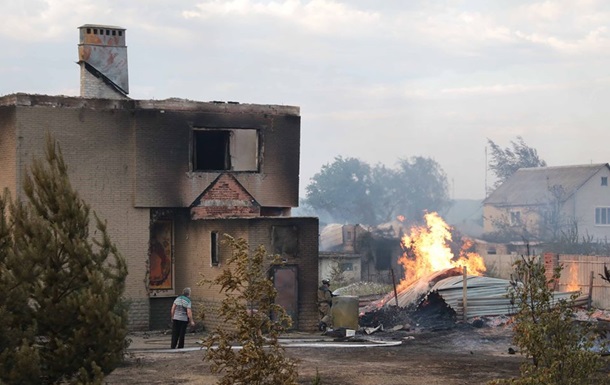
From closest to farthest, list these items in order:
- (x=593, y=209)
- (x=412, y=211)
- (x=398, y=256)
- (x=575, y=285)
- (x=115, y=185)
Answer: (x=115, y=185), (x=575, y=285), (x=398, y=256), (x=593, y=209), (x=412, y=211)

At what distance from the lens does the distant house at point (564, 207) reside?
7906 cm

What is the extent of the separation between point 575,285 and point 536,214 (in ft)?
148

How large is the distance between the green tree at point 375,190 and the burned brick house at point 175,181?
96395 millimetres

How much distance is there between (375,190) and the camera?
14038 centimetres

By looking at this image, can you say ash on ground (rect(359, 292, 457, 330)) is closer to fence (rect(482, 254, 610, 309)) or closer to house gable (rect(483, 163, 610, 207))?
fence (rect(482, 254, 610, 309))

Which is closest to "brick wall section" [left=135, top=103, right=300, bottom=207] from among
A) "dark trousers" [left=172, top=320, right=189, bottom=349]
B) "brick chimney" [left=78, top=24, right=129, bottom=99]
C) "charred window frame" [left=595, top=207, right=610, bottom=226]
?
"brick chimney" [left=78, top=24, right=129, bottom=99]

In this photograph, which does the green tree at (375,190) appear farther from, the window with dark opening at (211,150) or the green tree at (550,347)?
the green tree at (550,347)

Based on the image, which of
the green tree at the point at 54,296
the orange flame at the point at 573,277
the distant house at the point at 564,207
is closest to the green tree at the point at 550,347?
the green tree at the point at 54,296

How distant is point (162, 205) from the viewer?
1277 inches

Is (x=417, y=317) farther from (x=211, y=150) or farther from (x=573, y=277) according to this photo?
(x=211, y=150)

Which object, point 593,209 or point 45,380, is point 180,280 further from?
point 593,209

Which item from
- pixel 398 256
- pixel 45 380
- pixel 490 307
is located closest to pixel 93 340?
pixel 45 380

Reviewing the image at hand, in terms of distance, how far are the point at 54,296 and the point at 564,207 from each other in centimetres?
6992

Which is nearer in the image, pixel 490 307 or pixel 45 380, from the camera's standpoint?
pixel 45 380
